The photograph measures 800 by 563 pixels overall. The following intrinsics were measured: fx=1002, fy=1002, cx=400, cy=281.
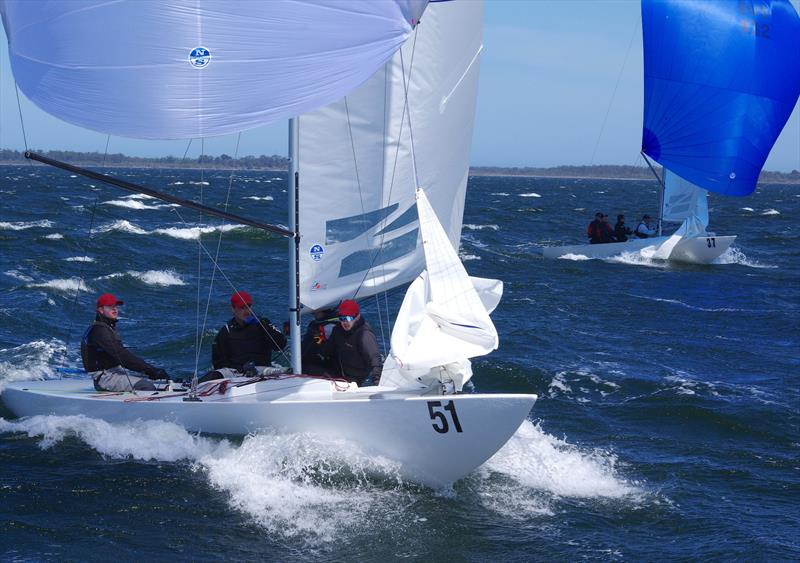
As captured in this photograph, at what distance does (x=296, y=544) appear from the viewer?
730cm

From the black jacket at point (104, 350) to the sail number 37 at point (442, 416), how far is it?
9.97ft

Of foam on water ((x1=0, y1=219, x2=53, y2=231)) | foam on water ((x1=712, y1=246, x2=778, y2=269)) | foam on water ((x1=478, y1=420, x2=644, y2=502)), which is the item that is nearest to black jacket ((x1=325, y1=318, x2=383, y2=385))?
foam on water ((x1=478, y1=420, x2=644, y2=502))

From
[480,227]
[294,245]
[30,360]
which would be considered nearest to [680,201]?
[480,227]

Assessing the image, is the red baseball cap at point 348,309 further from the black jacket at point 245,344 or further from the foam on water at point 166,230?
the foam on water at point 166,230

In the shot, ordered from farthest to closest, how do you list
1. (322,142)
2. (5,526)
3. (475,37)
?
1. (475,37)
2. (322,142)
3. (5,526)

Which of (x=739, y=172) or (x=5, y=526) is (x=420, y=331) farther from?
(x=739, y=172)

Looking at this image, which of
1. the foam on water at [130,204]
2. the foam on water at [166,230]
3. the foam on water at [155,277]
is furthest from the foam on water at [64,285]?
the foam on water at [130,204]

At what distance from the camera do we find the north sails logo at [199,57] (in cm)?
695

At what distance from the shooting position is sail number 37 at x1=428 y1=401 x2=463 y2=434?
7.71 metres

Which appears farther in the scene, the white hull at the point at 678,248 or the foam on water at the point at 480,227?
the foam on water at the point at 480,227

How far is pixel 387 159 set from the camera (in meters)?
9.23

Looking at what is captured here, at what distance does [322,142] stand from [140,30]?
213cm

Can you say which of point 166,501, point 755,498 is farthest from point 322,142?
point 755,498

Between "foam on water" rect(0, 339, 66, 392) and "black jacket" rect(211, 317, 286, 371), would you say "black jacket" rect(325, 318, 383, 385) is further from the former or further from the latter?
"foam on water" rect(0, 339, 66, 392)
